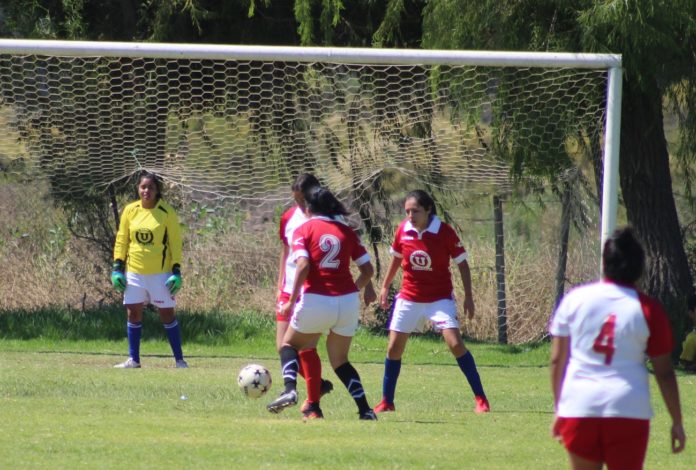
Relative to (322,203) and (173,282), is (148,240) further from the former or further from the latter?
(322,203)

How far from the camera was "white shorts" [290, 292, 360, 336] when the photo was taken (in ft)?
26.6

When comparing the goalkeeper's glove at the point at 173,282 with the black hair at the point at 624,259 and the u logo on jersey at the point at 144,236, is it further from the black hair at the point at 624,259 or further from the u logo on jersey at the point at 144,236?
the black hair at the point at 624,259

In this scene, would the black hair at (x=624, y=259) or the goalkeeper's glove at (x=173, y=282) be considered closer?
the black hair at (x=624, y=259)

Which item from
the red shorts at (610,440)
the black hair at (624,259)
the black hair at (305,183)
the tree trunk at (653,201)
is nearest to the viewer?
the red shorts at (610,440)

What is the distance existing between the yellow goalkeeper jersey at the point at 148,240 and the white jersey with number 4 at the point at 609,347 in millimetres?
7912

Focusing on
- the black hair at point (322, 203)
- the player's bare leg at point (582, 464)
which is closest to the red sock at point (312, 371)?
the black hair at point (322, 203)

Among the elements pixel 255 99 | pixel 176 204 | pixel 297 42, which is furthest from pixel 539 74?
pixel 176 204

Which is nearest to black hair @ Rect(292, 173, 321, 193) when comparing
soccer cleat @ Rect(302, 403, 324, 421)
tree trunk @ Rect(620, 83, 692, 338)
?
soccer cleat @ Rect(302, 403, 324, 421)

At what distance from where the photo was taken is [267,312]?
16578 mm

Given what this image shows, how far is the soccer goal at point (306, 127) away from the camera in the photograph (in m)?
12.2

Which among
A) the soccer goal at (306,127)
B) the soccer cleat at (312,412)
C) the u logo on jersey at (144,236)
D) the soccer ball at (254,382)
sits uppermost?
the soccer goal at (306,127)

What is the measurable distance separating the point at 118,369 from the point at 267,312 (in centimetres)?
455

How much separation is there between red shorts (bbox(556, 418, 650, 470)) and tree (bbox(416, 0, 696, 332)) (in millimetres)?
7330

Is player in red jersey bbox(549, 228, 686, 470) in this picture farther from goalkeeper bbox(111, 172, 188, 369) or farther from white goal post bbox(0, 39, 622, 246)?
goalkeeper bbox(111, 172, 188, 369)
